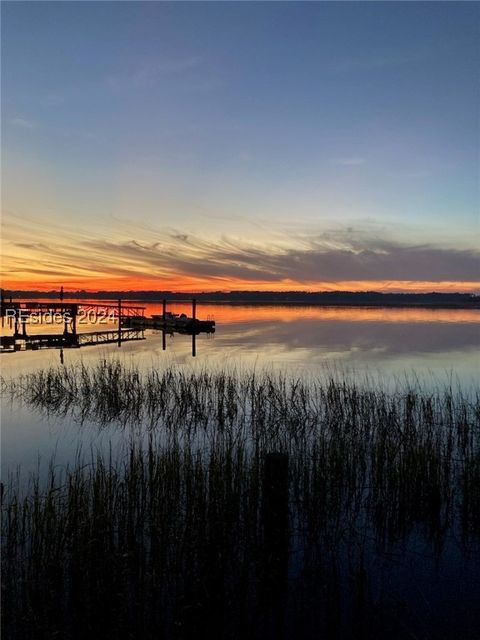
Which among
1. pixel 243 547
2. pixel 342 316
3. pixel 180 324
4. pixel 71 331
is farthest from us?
pixel 342 316

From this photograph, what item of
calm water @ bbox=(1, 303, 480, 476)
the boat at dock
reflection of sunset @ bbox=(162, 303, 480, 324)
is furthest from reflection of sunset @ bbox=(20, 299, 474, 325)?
calm water @ bbox=(1, 303, 480, 476)

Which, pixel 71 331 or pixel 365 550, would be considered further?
pixel 71 331

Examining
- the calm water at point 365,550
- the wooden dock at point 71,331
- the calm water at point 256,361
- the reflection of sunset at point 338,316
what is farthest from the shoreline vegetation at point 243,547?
the reflection of sunset at point 338,316

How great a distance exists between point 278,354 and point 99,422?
64.8ft

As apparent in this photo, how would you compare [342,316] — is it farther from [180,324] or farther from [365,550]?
[365,550]

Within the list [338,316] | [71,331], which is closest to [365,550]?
[71,331]

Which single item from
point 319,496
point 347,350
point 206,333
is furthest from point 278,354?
point 319,496

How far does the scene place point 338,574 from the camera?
6023mm

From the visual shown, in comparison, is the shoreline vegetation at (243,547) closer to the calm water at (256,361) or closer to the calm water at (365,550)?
the calm water at (365,550)

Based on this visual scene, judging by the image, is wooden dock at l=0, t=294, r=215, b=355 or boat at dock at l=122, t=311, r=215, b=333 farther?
boat at dock at l=122, t=311, r=215, b=333

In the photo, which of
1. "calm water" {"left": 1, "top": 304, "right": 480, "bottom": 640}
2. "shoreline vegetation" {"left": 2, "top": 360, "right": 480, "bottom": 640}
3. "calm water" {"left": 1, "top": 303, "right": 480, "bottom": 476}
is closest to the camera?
"shoreline vegetation" {"left": 2, "top": 360, "right": 480, "bottom": 640}

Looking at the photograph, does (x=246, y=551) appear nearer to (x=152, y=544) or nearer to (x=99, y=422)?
(x=152, y=544)

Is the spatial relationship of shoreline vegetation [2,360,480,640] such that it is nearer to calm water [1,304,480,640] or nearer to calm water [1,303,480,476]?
calm water [1,304,480,640]

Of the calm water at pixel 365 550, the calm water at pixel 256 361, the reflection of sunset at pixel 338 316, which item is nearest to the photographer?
the calm water at pixel 365 550
